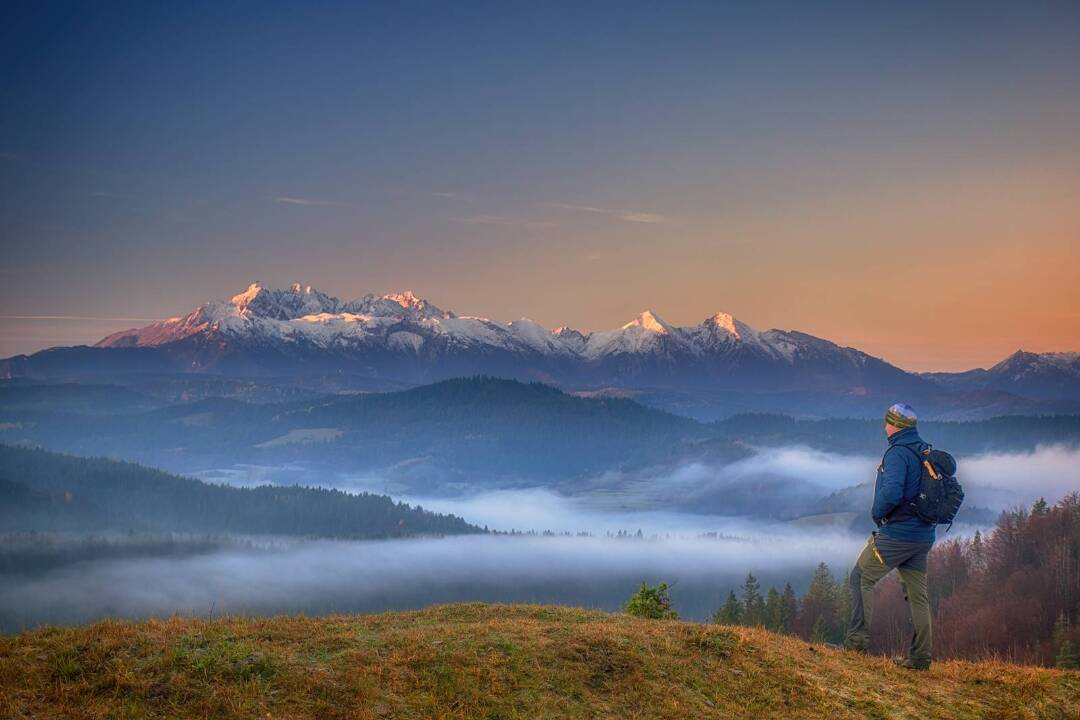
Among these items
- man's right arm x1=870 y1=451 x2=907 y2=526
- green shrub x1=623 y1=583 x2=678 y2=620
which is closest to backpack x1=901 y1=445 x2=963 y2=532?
man's right arm x1=870 y1=451 x2=907 y2=526

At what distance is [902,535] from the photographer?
57.7 ft

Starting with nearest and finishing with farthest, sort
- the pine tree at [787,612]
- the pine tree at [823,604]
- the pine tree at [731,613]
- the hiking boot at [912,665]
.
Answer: the hiking boot at [912,665], the pine tree at [731,613], the pine tree at [787,612], the pine tree at [823,604]

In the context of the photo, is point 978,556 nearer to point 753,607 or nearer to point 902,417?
point 753,607

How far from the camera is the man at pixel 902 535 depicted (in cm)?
1739

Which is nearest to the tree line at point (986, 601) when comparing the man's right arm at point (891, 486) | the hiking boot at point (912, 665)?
the hiking boot at point (912, 665)

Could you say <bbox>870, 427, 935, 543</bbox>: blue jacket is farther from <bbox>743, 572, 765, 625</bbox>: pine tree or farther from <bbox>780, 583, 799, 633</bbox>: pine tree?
<bbox>743, 572, 765, 625</bbox>: pine tree

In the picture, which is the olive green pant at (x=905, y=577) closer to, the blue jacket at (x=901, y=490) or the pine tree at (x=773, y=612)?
the blue jacket at (x=901, y=490)

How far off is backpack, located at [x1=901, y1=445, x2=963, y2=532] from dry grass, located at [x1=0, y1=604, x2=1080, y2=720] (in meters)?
3.37

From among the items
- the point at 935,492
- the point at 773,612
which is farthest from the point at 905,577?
the point at 773,612

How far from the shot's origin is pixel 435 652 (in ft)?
49.8

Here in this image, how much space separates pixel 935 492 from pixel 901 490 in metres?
0.71

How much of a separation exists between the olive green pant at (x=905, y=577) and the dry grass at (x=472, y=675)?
0.76m

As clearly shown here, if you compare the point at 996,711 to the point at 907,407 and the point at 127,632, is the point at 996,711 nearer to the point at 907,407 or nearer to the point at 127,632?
the point at 907,407

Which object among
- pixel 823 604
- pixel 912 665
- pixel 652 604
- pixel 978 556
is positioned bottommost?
pixel 823 604
